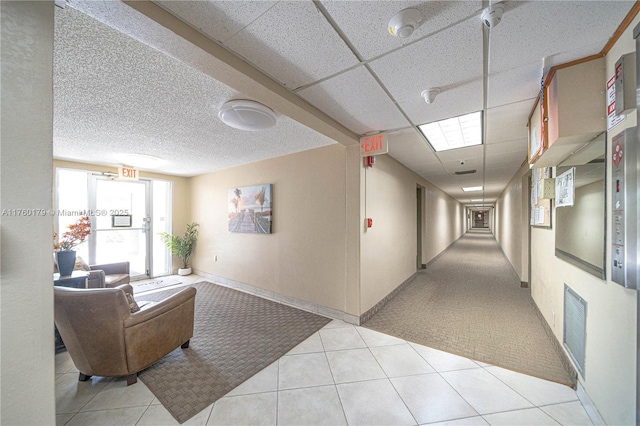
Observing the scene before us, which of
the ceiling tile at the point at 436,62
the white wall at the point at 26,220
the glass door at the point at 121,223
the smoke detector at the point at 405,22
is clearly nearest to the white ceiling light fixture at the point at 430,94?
the ceiling tile at the point at 436,62

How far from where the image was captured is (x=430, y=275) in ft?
18.5

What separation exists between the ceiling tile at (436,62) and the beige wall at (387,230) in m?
1.53

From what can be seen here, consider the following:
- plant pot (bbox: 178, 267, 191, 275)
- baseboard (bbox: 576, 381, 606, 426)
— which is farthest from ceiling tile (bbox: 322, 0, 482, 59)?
plant pot (bbox: 178, 267, 191, 275)

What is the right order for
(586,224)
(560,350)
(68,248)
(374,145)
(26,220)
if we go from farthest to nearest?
1. (374,145)
2. (68,248)
3. (560,350)
4. (586,224)
5. (26,220)

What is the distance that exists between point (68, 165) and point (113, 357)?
4.40m

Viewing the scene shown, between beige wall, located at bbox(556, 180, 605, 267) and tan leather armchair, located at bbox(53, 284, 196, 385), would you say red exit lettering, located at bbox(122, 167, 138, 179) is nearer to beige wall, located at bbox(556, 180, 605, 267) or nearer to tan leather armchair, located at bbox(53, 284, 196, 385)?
tan leather armchair, located at bbox(53, 284, 196, 385)

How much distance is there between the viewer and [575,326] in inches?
75.7

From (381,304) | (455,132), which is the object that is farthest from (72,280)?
(455,132)

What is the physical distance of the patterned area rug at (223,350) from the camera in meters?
1.89

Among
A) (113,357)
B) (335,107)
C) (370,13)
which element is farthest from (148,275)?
(370,13)

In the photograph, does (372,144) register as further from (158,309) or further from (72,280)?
(72,280)

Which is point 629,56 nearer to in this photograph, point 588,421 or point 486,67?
point 486,67

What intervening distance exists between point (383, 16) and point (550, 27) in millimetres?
965

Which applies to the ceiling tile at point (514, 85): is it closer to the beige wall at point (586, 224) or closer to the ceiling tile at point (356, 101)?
the ceiling tile at point (356, 101)
